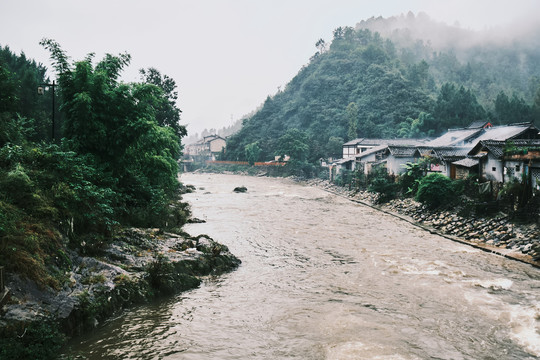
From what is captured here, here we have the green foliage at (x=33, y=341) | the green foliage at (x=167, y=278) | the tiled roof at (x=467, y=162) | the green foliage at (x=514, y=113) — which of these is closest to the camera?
the green foliage at (x=33, y=341)

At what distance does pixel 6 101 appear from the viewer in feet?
68.9

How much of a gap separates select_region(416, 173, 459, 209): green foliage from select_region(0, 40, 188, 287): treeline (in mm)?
17333

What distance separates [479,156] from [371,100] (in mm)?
62589

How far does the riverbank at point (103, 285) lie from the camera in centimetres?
743

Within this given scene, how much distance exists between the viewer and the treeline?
31.6ft

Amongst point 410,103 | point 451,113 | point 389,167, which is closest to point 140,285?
point 389,167

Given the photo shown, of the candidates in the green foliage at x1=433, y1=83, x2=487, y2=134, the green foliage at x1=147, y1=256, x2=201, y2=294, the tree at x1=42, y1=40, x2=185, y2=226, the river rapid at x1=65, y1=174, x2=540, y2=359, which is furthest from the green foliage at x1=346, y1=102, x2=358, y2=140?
the green foliage at x1=147, y1=256, x2=201, y2=294

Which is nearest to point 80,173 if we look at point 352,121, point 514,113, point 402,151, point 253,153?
point 402,151

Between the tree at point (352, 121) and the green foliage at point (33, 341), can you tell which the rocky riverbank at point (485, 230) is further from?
the tree at point (352, 121)

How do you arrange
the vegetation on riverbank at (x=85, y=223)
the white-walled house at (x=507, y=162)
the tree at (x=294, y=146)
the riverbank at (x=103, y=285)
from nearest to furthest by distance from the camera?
the riverbank at (x=103, y=285) → the vegetation on riverbank at (x=85, y=223) → the white-walled house at (x=507, y=162) → the tree at (x=294, y=146)

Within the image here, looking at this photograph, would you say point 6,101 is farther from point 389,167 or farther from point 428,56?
point 428,56

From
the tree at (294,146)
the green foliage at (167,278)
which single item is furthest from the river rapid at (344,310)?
the tree at (294,146)

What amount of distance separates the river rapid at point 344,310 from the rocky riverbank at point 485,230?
0.92 metres

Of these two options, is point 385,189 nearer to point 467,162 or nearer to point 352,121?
point 467,162
